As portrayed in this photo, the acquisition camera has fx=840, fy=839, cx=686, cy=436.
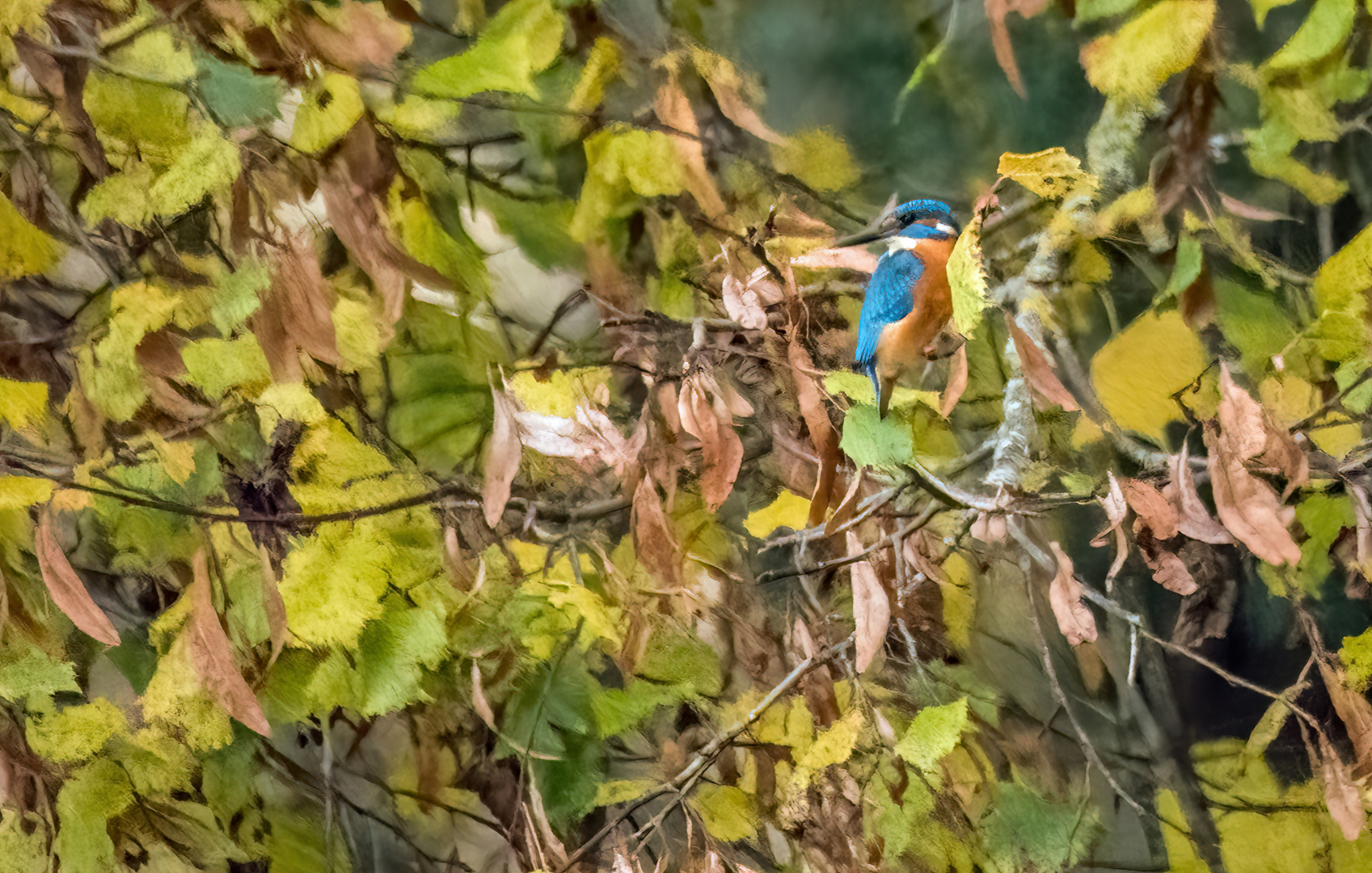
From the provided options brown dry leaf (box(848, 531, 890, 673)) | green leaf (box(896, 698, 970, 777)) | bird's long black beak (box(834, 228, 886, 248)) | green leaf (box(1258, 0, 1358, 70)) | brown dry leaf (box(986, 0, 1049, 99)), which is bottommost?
green leaf (box(896, 698, 970, 777))

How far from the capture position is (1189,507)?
61 centimetres

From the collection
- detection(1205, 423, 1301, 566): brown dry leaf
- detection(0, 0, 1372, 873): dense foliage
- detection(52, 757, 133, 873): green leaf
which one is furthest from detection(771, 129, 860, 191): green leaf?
detection(52, 757, 133, 873): green leaf

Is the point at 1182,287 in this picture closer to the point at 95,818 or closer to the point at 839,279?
the point at 839,279

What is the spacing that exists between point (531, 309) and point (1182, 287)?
0.51m

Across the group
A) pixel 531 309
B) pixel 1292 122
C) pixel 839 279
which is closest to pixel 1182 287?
pixel 1292 122

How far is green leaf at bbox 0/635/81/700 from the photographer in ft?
2.78

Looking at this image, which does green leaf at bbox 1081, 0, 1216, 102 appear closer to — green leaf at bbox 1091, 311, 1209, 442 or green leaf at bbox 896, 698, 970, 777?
green leaf at bbox 1091, 311, 1209, 442

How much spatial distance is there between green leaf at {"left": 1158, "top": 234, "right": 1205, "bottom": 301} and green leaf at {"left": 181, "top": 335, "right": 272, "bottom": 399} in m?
0.75

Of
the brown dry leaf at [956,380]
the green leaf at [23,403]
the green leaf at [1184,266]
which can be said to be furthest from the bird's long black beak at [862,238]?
the green leaf at [23,403]

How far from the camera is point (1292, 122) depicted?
0.58 metres

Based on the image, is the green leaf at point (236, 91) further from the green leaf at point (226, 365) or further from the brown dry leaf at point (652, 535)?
the brown dry leaf at point (652, 535)

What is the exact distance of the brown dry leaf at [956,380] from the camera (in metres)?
0.65

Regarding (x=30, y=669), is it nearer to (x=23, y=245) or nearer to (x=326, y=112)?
(x=23, y=245)

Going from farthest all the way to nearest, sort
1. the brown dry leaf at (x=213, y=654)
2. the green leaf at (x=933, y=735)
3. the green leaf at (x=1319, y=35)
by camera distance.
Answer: the brown dry leaf at (x=213, y=654) < the green leaf at (x=933, y=735) < the green leaf at (x=1319, y=35)
